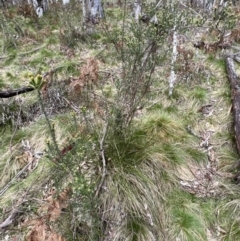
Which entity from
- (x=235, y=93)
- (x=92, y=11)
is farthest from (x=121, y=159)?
(x=92, y=11)

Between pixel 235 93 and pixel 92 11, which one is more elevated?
pixel 92 11

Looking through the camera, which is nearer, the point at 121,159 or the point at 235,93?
the point at 121,159

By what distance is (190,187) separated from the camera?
129 inches


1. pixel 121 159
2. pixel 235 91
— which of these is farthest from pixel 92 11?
pixel 121 159

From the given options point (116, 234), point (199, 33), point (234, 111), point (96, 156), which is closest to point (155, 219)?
point (116, 234)

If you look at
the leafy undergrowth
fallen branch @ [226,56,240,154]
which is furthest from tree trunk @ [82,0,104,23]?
fallen branch @ [226,56,240,154]

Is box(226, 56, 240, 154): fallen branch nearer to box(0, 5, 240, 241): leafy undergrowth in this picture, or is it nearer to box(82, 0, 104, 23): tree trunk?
box(0, 5, 240, 241): leafy undergrowth

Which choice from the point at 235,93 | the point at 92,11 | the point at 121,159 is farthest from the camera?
the point at 92,11

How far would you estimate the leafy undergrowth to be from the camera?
2.63 meters

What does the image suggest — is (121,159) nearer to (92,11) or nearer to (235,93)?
(235,93)

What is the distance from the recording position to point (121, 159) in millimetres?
3172

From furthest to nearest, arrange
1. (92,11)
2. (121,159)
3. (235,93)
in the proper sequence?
(92,11) < (235,93) < (121,159)

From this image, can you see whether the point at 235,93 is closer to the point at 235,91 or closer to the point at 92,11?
the point at 235,91

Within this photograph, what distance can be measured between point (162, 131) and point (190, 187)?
914 mm
